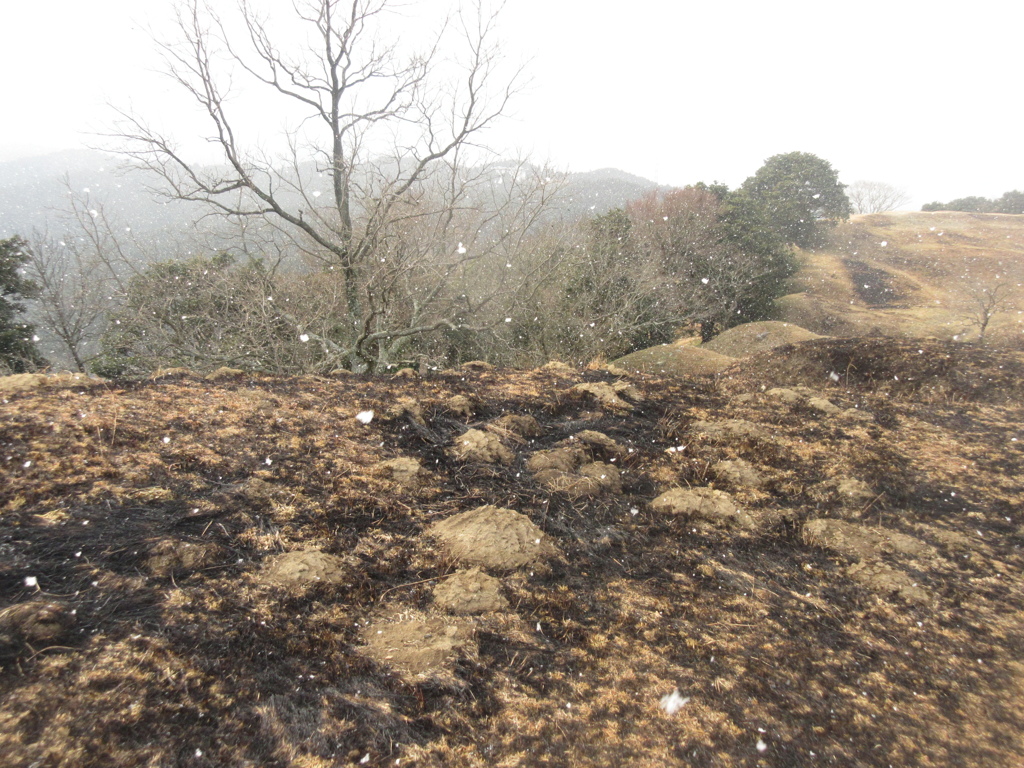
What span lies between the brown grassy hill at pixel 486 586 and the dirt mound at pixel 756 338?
9.20 m

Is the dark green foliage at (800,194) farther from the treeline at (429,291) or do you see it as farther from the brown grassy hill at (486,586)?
the brown grassy hill at (486,586)

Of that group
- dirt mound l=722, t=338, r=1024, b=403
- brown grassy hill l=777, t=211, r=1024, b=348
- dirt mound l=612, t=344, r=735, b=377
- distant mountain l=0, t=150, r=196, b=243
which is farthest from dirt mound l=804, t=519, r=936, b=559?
distant mountain l=0, t=150, r=196, b=243

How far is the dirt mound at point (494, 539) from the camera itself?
7.04 ft

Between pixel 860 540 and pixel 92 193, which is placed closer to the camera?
pixel 860 540

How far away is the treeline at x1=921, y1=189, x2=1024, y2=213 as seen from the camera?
29656 millimetres

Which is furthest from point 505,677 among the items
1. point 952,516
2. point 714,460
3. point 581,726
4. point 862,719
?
point 952,516

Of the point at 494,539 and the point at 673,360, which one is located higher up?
the point at 494,539

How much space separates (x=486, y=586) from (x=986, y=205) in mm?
44924

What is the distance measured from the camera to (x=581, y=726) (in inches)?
56.3

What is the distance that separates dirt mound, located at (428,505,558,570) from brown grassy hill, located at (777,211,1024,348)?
16.9m

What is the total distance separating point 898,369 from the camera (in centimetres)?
452

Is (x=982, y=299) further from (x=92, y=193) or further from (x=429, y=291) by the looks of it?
(x=92, y=193)

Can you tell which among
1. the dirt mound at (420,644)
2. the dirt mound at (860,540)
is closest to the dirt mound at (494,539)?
the dirt mound at (420,644)

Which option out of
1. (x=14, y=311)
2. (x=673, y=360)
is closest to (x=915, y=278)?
(x=673, y=360)
